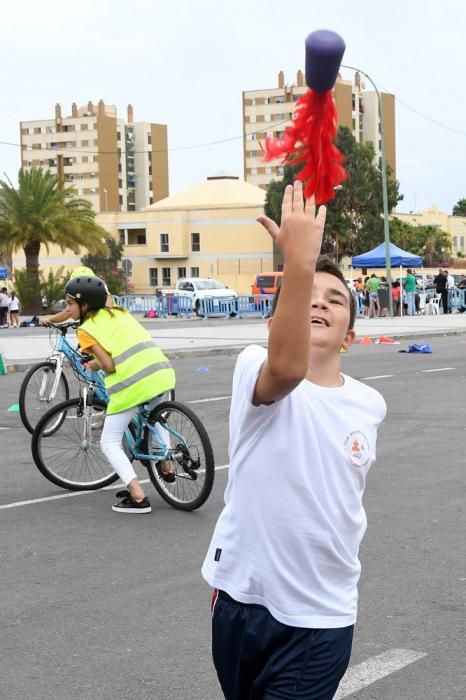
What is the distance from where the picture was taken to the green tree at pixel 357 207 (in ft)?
279

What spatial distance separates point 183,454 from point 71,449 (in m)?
1.23

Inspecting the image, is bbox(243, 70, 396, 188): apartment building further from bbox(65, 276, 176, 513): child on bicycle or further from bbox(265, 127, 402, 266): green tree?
bbox(65, 276, 176, 513): child on bicycle

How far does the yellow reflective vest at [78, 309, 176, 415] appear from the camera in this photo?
7742 millimetres

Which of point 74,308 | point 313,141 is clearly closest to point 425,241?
point 74,308

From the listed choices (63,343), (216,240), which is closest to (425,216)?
(216,240)

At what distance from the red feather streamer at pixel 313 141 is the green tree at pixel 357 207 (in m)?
82.7

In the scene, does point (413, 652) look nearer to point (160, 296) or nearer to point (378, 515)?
point (378, 515)

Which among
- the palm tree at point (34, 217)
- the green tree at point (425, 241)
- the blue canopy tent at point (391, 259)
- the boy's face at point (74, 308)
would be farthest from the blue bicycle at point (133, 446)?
the green tree at point (425, 241)

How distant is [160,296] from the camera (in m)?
49.7

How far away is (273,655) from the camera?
2619mm

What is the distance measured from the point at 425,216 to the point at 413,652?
117 meters

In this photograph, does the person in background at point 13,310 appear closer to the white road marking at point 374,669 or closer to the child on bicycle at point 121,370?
the child on bicycle at point 121,370

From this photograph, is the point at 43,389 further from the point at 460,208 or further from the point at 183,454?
the point at 460,208

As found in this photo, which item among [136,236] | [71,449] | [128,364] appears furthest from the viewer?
[136,236]
